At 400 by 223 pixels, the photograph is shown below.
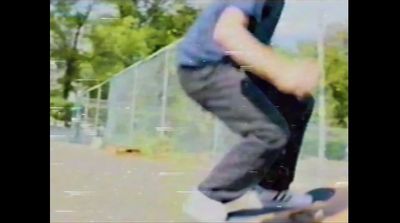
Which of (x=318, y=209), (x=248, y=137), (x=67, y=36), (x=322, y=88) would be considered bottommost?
(x=318, y=209)

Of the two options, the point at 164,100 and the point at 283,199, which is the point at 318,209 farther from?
the point at 164,100

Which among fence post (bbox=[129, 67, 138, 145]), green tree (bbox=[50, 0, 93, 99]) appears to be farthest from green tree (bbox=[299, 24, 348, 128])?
green tree (bbox=[50, 0, 93, 99])

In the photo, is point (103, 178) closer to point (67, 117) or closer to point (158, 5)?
point (67, 117)

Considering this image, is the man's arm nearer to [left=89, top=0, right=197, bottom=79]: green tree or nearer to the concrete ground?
[left=89, top=0, right=197, bottom=79]: green tree

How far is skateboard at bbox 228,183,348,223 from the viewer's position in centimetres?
177

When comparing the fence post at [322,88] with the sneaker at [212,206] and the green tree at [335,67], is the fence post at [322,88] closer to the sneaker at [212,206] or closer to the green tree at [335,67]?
the green tree at [335,67]

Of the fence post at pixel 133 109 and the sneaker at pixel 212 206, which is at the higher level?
the fence post at pixel 133 109

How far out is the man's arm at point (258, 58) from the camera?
68.5 inches

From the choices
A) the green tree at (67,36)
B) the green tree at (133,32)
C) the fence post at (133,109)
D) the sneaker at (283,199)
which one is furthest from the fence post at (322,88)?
the green tree at (67,36)

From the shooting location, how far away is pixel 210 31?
1741 mm

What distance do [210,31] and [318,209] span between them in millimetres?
526

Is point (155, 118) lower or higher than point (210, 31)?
lower

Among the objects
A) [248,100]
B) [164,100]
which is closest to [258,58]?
[248,100]
